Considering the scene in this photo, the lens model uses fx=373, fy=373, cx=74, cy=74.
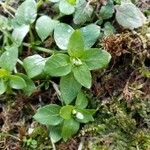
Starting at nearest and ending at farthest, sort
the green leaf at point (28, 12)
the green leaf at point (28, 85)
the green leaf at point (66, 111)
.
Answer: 1. the green leaf at point (66, 111)
2. the green leaf at point (28, 85)
3. the green leaf at point (28, 12)

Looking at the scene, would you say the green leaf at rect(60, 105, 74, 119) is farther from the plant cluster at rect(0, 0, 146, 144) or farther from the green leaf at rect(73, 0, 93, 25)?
the green leaf at rect(73, 0, 93, 25)

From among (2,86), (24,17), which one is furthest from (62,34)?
(2,86)

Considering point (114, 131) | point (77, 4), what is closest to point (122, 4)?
point (77, 4)

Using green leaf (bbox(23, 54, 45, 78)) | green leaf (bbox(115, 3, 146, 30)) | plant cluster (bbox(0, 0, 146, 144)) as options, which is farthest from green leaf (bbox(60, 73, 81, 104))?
green leaf (bbox(115, 3, 146, 30))

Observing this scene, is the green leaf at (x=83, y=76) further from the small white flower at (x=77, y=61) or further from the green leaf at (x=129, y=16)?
the green leaf at (x=129, y=16)

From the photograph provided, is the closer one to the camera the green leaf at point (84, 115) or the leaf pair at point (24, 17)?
the green leaf at point (84, 115)

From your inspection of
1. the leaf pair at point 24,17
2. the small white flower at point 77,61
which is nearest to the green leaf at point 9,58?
the leaf pair at point 24,17
